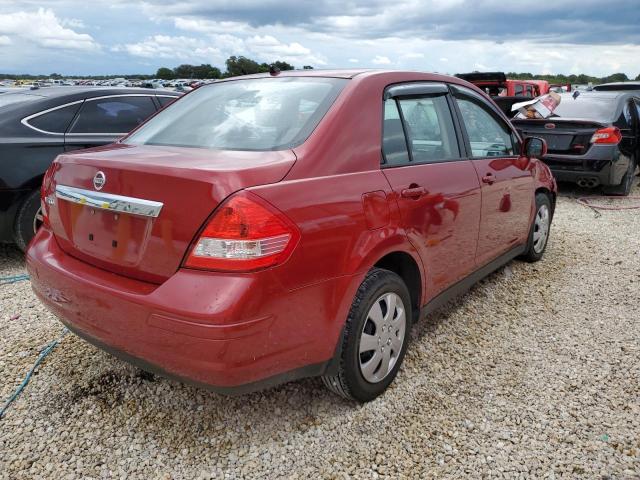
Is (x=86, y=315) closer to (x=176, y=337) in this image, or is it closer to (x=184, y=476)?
(x=176, y=337)

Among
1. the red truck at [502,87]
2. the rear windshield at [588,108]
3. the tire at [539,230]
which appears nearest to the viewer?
the tire at [539,230]

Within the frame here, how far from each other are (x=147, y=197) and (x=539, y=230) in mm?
3783

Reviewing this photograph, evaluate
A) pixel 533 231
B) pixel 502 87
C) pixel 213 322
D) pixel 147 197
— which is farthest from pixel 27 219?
pixel 502 87

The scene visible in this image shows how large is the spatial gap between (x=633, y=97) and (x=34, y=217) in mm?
8712

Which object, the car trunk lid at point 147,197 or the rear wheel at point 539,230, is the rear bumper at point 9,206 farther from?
the rear wheel at point 539,230

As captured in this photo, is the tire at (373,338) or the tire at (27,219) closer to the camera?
the tire at (373,338)

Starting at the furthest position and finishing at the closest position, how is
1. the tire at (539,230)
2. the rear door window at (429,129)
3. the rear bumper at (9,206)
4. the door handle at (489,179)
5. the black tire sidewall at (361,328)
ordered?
the tire at (539,230)
the rear bumper at (9,206)
the door handle at (489,179)
the rear door window at (429,129)
the black tire sidewall at (361,328)

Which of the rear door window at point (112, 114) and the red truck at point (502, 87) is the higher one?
the rear door window at point (112, 114)

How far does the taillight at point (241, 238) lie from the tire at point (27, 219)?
10.5 ft

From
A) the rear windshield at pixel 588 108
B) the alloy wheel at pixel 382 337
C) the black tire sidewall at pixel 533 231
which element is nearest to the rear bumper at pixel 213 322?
the alloy wheel at pixel 382 337

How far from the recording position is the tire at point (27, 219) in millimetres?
4496

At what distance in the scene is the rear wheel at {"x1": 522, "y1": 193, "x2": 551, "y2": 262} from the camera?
4.64 m

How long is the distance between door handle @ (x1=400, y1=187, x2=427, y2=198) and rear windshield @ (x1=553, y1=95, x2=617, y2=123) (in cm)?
612

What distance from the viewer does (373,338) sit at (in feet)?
8.49
